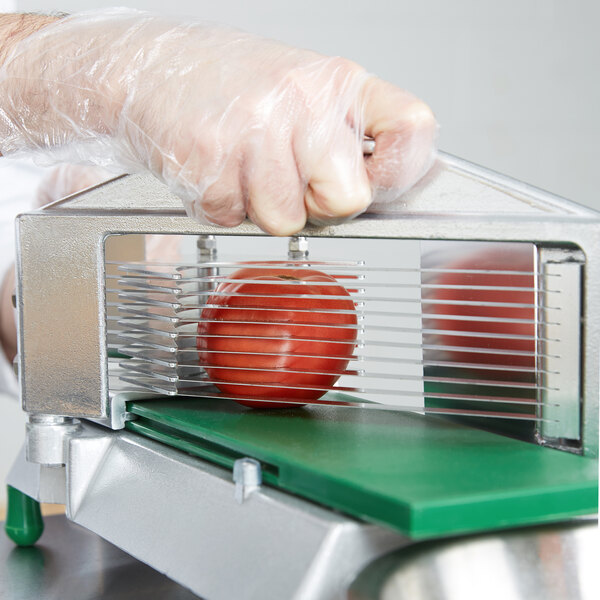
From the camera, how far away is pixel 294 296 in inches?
29.8

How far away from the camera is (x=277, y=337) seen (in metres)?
0.80

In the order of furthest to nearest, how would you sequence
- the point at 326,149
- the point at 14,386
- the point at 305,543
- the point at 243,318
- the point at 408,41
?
the point at 408,41 → the point at 14,386 → the point at 243,318 → the point at 326,149 → the point at 305,543

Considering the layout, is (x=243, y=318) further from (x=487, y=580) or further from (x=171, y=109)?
(x=487, y=580)

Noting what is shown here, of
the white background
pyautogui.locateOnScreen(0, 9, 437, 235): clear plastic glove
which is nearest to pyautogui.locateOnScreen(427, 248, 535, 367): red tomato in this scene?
pyautogui.locateOnScreen(0, 9, 437, 235): clear plastic glove

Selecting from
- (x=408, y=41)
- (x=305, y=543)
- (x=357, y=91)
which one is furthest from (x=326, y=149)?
(x=408, y=41)

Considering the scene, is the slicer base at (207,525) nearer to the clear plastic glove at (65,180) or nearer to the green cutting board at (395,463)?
the green cutting board at (395,463)

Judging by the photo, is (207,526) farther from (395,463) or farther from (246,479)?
(395,463)

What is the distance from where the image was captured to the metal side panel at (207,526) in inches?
22.8

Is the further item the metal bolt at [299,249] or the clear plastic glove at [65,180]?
the clear plastic glove at [65,180]

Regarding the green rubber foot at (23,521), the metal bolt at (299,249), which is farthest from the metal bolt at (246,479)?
the green rubber foot at (23,521)

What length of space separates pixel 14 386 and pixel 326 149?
1317 mm

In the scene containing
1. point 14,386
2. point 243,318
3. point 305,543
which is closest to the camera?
point 305,543

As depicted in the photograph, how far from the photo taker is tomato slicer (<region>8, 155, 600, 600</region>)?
588mm

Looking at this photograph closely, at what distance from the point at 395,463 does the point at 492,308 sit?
220mm
